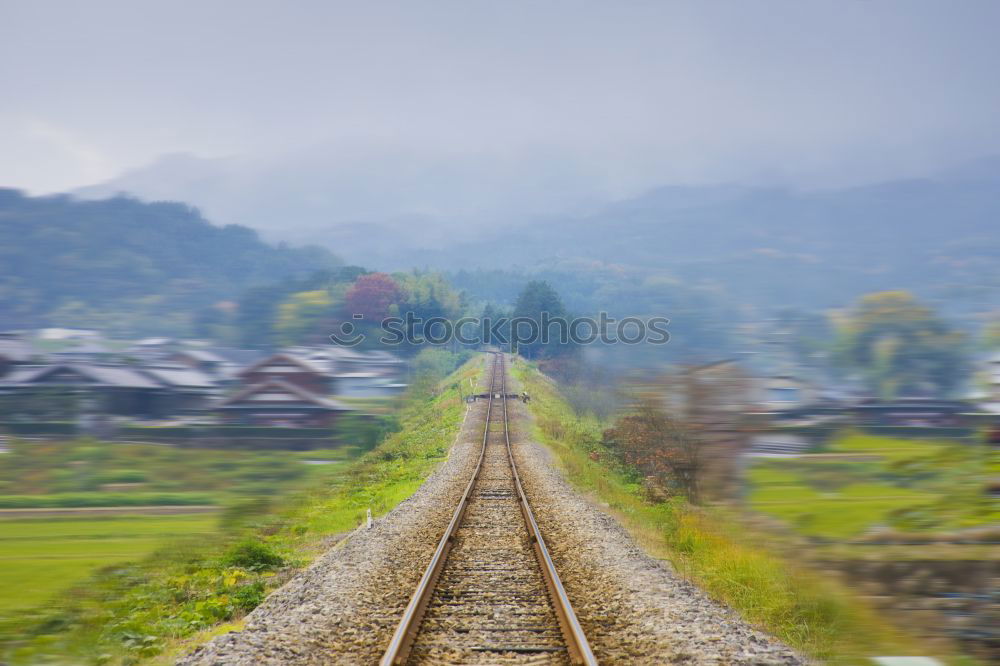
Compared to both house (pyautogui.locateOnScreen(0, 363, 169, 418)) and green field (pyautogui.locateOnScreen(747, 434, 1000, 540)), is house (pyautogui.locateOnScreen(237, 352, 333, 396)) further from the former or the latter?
green field (pyautogui.locateOnScreen(747, 434, 1000, 540))

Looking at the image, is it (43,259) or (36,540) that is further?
(43,259)

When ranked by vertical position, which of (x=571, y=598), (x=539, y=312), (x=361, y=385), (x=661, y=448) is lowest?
(x=661, y=448)

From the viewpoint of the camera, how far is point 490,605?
7.27 meters

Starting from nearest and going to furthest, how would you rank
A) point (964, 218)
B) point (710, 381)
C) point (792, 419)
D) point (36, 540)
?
point (36, 540) → point (792, 419) → point (710, 381) → point (964, 218)

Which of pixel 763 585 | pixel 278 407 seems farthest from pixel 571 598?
pixel 278 407

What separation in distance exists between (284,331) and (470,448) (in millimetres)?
14190

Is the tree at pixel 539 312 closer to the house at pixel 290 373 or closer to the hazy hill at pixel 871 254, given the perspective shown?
the hazy hill at pixel 871 254

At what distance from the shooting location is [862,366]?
13.0 metres

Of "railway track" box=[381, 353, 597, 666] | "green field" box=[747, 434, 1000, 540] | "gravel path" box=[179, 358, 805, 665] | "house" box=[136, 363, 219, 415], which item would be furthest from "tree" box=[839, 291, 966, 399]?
"house" box=[136, 363, 219, 415]

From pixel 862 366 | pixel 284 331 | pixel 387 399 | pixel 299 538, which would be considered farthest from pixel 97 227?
pixel 862 366

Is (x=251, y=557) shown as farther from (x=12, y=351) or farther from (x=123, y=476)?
(x=12, y=351)

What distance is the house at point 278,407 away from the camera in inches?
485

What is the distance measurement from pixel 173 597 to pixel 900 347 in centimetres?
1374

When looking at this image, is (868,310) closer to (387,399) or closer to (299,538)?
(387,399)
